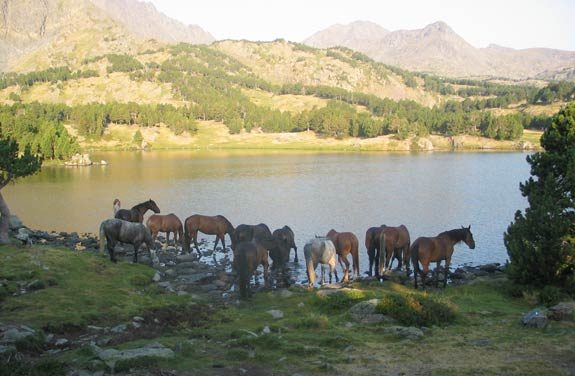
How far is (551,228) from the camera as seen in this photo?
61.2 ft

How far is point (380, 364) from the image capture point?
36.9ft

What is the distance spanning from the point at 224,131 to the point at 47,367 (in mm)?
191068

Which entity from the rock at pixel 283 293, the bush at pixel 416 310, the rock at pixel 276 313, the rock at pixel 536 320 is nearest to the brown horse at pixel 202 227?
the rock at pixel 283 293

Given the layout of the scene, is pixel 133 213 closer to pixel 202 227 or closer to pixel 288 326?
pixel 202 227

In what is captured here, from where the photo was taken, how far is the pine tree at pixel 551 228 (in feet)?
61.0

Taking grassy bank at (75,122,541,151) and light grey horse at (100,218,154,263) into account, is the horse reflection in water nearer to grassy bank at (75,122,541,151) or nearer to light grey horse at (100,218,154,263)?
light grey horse at (100,218,154,263)

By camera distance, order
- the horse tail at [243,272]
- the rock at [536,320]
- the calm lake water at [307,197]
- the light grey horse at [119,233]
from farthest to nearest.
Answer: the calm lake water at [307,197]
the light grey horse at [119,233]
the horse tail at [243,272]
the rock at [536,320]

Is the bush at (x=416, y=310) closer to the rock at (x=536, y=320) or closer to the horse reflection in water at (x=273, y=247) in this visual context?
the rock at (x=536, y=320)

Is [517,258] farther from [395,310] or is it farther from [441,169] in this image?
[441,169]

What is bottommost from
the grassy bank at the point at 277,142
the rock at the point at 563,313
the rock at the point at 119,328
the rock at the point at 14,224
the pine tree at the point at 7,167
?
the rock at the point at 14,224

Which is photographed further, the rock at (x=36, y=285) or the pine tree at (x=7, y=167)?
the pine tree at (x=7, y=167)

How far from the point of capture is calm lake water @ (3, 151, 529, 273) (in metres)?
41.8

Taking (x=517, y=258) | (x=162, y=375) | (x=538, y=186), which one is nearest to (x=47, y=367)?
(x=162, y=375)

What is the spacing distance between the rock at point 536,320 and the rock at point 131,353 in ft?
34.1
